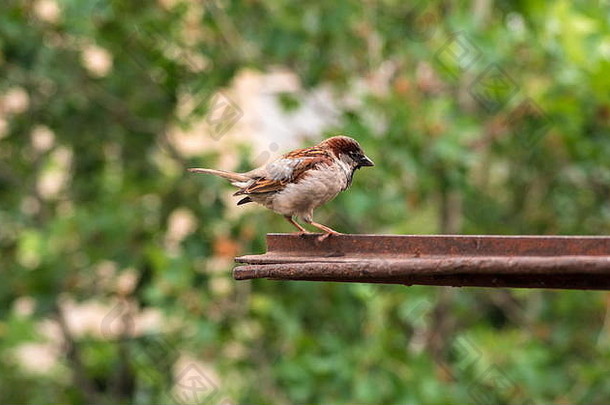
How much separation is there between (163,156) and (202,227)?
0.88 meters

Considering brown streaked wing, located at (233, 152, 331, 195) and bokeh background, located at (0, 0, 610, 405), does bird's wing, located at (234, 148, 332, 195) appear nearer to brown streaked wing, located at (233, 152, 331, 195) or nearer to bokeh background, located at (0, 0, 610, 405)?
brown streaked wing, located at (233, 152, 331, 195)

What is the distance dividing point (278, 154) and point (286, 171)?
6.78 feet

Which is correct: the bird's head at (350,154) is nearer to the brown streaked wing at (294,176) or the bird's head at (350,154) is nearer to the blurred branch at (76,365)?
the brown streaked wing at (294,176)

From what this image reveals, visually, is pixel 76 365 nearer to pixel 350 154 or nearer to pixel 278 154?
pixel 278 154

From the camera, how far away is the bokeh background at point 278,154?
4.36 meters

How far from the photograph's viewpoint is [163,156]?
5.36 m

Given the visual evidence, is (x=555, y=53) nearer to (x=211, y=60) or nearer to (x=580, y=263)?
(x=211, y=60)

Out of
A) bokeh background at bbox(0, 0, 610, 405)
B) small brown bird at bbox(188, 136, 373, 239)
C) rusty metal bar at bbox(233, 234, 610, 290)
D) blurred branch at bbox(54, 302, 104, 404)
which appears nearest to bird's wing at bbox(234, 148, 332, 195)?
small brown bird at bbox(188, 136, 373, 239)

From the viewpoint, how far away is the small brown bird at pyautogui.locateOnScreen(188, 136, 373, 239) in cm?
248

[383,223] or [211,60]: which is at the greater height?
[211,60]

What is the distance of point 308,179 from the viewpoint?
98.1 inches

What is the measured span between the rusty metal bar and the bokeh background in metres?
2.51

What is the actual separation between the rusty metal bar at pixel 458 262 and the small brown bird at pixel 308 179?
0.78 metres

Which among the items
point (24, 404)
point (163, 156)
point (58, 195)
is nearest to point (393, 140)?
point (163, 156)
